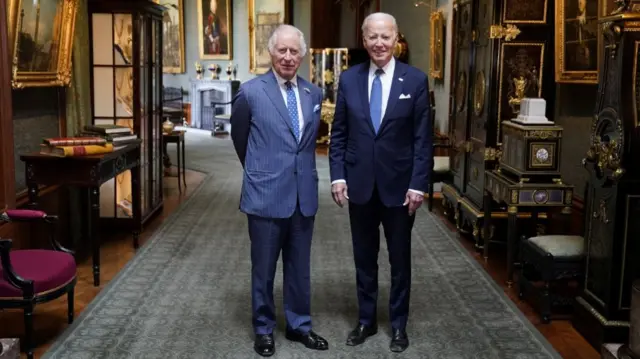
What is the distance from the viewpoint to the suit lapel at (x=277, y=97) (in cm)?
377

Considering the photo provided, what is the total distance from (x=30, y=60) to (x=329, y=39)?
10870 mm

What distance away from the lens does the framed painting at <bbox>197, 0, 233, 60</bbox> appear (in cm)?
1748

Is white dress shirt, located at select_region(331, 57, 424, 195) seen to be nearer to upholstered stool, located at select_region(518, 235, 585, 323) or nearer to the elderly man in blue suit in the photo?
the elderly man in blue suit

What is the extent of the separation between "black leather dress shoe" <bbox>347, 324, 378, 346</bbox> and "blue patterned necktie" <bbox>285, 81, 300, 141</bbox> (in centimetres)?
123

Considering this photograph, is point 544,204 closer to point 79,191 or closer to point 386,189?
point 386,189

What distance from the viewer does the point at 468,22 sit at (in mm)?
6977

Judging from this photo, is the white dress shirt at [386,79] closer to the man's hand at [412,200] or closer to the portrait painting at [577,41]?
the man's hand at [412,200]

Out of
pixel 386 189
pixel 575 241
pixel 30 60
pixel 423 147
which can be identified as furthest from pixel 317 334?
pixel 30 60

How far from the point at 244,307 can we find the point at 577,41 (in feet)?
11.1

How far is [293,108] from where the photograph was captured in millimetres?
3824

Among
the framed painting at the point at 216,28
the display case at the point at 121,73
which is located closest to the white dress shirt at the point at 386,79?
the display case at the point at 121,73

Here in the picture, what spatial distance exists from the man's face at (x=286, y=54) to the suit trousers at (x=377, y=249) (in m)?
0.82

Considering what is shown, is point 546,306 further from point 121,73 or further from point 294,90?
point 121,73

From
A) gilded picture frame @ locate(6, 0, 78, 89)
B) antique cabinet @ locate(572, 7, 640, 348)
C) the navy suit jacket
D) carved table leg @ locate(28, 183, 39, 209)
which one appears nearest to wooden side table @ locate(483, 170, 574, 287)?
antique cabinet @ locate(572, 7, 640, 348)
